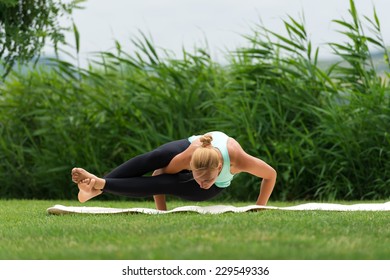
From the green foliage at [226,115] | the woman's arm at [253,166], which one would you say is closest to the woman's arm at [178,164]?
the woman's arm at [253,166]

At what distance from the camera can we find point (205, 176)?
17.9 ft

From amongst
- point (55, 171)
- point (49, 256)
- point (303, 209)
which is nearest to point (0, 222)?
point (49, 256)

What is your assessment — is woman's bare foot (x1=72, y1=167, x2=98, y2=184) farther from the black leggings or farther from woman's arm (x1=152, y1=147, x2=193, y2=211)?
woman's arm (x1=152, y1=147, x2=193, y2=211)

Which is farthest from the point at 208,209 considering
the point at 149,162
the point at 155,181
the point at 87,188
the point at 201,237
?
the point at 201,237

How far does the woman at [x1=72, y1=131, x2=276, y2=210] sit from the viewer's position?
5532 millimetres

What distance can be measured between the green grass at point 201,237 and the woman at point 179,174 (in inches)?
11.9

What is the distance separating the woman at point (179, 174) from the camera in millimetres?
5532

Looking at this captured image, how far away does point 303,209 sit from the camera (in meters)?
5.90

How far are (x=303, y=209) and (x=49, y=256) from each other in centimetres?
284

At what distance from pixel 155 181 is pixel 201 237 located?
6.09ft

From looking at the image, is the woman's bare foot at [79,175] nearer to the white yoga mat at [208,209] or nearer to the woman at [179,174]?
the woman at [179,174]

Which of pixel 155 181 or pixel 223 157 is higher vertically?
pixel 223 157

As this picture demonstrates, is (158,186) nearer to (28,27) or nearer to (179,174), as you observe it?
(179,174)

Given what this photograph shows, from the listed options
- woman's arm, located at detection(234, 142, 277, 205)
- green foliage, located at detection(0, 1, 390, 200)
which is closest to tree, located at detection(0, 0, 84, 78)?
green foliage, located at detection(0, 1, 390, 200)
